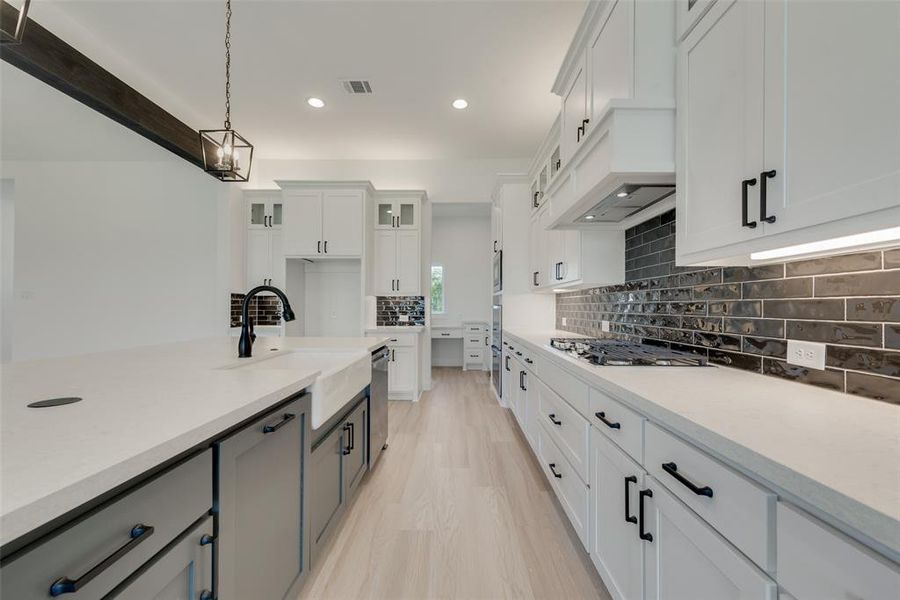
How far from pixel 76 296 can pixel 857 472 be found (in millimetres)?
7042

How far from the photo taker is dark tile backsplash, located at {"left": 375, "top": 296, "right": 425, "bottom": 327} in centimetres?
477

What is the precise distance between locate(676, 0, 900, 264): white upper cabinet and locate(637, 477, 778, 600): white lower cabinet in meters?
0.72

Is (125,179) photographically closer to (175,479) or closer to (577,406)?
(175,479)

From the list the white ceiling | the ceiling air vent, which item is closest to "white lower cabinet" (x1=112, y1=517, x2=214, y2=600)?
the white ceiling

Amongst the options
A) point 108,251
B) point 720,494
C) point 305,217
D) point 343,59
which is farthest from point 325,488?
point 108,251

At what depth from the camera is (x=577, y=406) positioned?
154 cm

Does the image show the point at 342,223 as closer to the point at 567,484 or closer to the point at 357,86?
the point at 357,86

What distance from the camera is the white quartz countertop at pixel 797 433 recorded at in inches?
18.8

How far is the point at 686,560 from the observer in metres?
0.84

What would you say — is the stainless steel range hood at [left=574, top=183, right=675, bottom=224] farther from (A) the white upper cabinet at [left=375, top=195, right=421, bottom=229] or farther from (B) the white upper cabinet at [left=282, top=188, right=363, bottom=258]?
(B) the white upper cabinet at [left=282, top=188, right=363, bottom=258]

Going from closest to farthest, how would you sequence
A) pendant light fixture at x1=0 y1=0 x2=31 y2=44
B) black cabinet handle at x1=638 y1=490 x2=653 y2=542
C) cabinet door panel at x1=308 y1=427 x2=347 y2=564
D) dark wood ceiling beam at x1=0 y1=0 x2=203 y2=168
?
black cabinet handle at x1=638 y1=490 x2=653 y2=542 → pendant light fixture at x1=0 y1=0 x2=31 y2=44 → cabinet door panel at x1=308 y1=427 x2=347 y2=564 → dark wood ceiling beam at x1=0 y1=0 x2=203 y2=168

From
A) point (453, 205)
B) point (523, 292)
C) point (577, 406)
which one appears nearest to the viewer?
point (577, 406)

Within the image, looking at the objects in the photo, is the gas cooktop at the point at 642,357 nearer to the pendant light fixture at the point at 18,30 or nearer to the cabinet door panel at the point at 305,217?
the pendant light fixture at the point at 18,30

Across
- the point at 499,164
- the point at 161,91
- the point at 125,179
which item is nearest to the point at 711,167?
the point at 499,164
